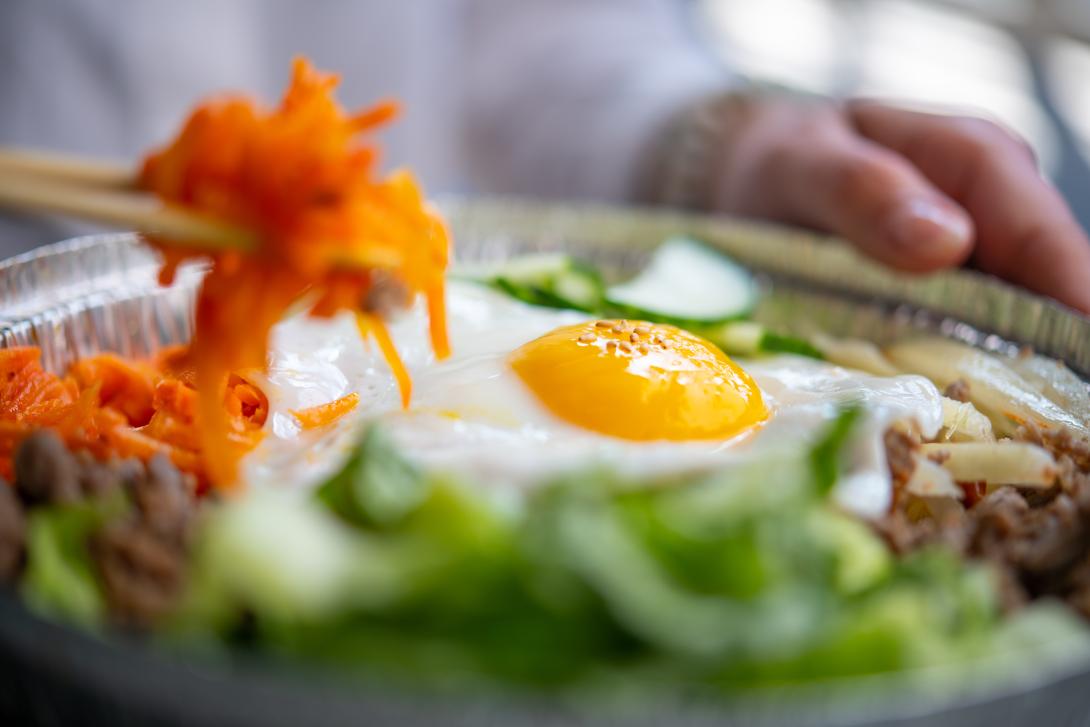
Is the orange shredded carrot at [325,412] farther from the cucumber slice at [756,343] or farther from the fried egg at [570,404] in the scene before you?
the cucumber slice at [756,343]

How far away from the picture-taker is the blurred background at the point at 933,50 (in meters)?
6.03

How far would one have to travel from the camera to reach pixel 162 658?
0.76 metres

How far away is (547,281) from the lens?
2.13 metres

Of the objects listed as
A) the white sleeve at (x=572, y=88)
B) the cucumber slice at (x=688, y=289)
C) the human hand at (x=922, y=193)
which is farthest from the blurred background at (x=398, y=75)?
the cucumber slice at (x=688, y=289)

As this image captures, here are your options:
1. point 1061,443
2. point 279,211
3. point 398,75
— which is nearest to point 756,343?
point 1061,443

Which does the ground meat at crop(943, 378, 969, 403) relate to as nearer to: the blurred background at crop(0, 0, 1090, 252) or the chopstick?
the blurred background at crop(0, 0, 1090, 252)

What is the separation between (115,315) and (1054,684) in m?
1.75

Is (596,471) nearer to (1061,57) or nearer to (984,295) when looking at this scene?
(984,295)

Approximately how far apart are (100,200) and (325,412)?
1.58 feet

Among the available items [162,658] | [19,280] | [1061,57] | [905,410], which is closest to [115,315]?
[19,280]

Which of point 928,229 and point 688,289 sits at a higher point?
point 928,229

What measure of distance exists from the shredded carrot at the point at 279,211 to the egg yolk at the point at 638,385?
33 centimetres

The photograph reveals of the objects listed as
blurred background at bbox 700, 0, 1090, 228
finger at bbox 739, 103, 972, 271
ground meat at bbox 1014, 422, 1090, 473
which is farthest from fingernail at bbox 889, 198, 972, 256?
blurred background at bbox 700, 0, 1090, 228

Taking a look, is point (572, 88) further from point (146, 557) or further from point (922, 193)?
point (146, 557)
